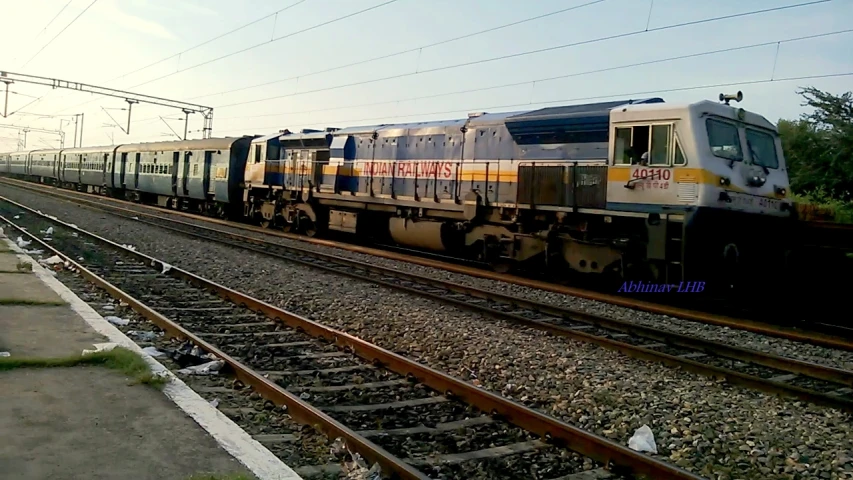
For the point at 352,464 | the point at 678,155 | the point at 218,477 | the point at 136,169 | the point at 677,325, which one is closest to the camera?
the point at 218,477

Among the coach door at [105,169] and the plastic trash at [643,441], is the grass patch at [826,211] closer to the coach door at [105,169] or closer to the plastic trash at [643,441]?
the plastic trash at [643,441]

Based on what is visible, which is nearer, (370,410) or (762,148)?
(370,410)

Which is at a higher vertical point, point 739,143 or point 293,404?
point 739,143

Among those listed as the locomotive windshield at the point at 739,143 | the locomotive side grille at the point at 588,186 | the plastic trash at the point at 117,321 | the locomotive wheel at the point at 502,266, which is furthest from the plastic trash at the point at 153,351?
the locomotive wheel at the point at 502,266

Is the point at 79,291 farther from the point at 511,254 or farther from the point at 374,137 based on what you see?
the point at 374,137

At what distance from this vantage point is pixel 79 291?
10.1 metres

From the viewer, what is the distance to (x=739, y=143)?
11516mm

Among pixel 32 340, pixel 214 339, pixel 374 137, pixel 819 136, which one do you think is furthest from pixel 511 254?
pixel 819 136

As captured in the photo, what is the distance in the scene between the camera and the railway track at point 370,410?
436 centimetres

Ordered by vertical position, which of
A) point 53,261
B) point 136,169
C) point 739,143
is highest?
point 739,143

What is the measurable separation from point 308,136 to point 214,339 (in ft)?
48.2

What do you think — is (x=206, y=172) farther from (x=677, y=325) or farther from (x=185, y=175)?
(x=677, y=325)

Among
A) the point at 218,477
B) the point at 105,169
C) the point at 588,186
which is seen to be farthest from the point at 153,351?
the point at 105,169

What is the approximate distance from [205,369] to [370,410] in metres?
1.78
